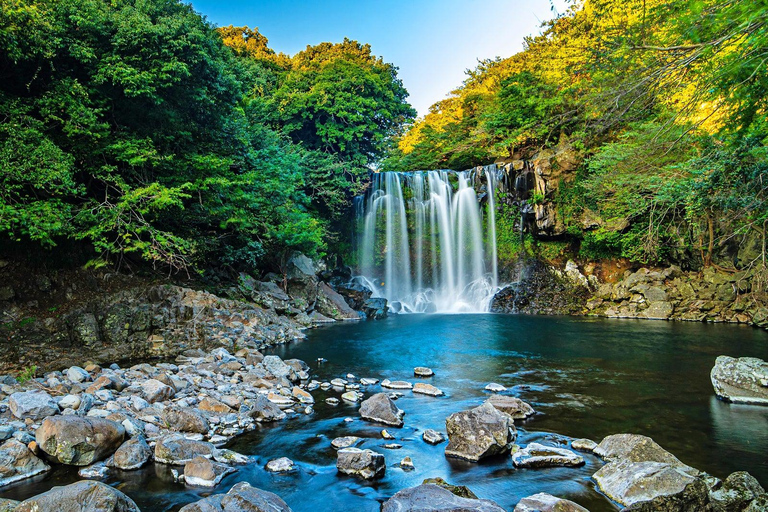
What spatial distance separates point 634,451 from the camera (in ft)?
15.0

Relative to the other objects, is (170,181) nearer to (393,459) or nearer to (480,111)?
(393,459)

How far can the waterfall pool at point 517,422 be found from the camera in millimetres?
4320

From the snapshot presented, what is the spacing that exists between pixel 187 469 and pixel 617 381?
7.79m

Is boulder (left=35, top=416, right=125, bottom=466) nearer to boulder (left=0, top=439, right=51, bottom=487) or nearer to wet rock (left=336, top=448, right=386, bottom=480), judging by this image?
boulder (left=0, top=439, right=51, bottom=487)

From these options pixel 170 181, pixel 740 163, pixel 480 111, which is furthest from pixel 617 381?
pixel 480 111

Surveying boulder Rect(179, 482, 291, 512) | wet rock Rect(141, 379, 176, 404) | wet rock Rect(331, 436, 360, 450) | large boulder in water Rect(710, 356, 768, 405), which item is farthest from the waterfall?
boulder Rect(179, 482, 291, 512)

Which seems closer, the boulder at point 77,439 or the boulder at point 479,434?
the boulder at point 77,439

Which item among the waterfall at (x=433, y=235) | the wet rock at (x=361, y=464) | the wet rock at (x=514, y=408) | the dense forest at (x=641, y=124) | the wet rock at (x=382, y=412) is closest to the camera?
the dense forest at (x=641, y=124)

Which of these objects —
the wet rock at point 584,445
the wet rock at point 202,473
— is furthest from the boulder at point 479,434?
the wet rock at point 202,473

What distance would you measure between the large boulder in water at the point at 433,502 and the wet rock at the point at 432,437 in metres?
1.69

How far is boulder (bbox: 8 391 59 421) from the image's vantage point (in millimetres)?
5375

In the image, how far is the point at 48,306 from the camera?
9633mm

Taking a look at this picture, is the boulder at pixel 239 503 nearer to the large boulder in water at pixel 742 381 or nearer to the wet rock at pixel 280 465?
the wet rock at pixel 280 465

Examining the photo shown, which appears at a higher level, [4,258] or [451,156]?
[451,156]
